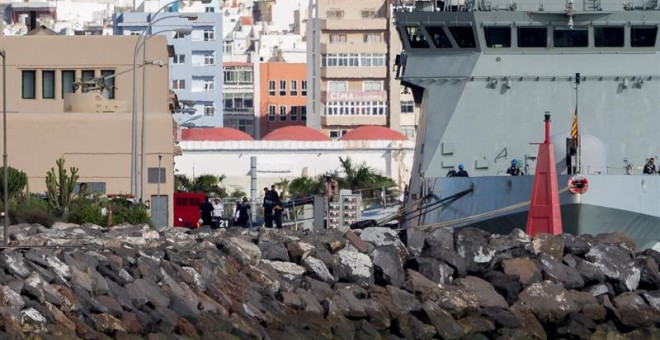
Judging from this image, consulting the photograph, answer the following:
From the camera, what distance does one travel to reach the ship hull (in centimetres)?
3644

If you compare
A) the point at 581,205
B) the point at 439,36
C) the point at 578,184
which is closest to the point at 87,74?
the point at 439,36

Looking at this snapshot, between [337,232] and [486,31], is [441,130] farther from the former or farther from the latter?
[337,232]

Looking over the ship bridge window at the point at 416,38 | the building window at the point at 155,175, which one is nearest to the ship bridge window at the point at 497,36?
the ship bridge window at the point at 416,38

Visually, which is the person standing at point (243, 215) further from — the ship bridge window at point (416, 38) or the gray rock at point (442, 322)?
the gray rock at point (442, 322)

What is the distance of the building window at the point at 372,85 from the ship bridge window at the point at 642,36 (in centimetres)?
9043

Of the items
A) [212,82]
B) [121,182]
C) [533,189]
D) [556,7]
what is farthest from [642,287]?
[212,82]

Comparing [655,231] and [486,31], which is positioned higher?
[486,31]

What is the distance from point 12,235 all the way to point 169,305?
633cm

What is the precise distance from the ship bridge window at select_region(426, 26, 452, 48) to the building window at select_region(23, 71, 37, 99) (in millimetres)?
22510

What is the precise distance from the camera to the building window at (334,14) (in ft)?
424

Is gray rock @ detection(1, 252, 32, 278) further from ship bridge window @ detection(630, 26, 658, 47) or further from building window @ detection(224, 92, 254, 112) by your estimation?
building window @ detection(224, 92, 254, 112)

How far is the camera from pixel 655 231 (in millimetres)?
37781

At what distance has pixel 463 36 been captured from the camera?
132 feet

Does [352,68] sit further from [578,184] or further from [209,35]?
[578,184]
